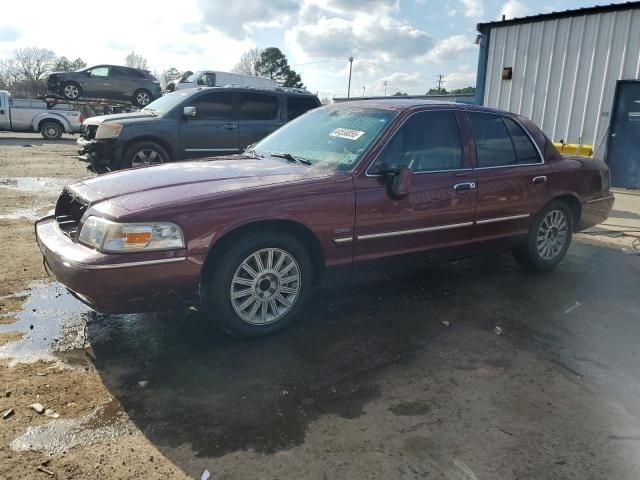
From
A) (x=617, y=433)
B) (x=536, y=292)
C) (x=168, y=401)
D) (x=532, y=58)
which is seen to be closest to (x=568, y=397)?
(x=617, y=433)

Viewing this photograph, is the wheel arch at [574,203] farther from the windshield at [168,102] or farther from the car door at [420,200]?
the windshield at [168,102]

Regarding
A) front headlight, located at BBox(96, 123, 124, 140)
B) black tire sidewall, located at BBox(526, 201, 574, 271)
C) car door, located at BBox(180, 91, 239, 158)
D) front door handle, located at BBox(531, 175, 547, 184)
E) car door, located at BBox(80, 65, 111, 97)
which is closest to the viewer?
front door handle, located at BBox(531, 175, 547, 184)

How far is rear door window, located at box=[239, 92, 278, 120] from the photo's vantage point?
30.7ft

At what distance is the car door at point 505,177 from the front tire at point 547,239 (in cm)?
16

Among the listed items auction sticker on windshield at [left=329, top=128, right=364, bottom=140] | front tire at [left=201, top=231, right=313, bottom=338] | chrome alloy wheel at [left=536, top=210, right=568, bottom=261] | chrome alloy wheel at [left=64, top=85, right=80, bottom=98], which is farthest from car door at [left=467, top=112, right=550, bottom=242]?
chrome alloy wheel at [left=64, top=85, right=80, bottom=98]

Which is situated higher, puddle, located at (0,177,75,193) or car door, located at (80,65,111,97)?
car door, located at (80,65,111,97)

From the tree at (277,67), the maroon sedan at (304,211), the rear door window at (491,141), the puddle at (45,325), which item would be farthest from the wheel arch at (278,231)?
the tree at (277,67)

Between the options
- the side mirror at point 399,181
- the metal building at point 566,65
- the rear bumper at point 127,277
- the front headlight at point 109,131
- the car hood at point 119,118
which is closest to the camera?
the rear bumper at point 127,277

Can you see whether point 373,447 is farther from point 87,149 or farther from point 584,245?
point 87,149

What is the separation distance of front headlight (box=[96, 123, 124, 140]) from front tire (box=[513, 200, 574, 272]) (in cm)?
623

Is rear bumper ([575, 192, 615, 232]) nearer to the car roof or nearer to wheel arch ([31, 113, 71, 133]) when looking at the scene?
the car roof

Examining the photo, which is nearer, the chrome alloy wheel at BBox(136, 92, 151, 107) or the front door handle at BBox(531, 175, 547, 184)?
the front door handle at BBox(531, 175, 547, 184)

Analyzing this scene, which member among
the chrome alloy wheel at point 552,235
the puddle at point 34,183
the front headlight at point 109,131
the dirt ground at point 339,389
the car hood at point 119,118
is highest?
the car hood at point 119,118

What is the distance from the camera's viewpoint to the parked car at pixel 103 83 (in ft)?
63.6
